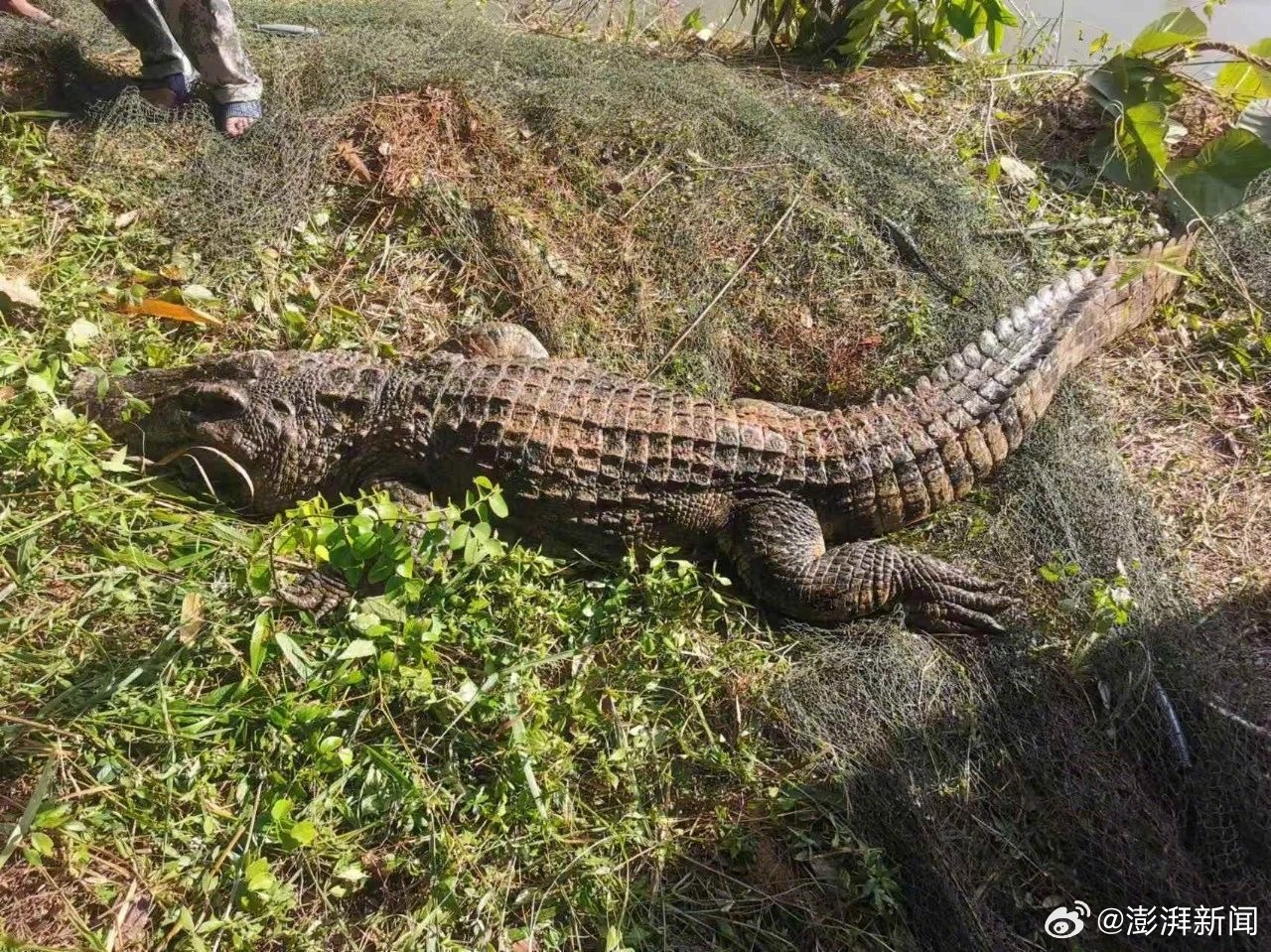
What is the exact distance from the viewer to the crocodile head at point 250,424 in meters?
3.42

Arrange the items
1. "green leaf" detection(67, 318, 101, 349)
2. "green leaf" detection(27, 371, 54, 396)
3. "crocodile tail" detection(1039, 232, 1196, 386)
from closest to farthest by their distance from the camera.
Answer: "green leaf" detection(27, 371, 54, 396) < "green leaf" detection(67, 318, 101, 349) < "crocodile tail" detection(1039, 232, 1196, 386)

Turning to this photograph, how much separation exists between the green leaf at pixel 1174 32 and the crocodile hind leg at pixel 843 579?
12.0 feet

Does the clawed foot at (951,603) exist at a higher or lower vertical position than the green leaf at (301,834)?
higher

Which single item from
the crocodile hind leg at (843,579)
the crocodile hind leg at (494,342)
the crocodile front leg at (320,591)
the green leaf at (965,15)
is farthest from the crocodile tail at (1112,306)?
the crocodile front leg at (320,591)

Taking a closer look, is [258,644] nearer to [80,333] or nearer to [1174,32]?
[80,333]

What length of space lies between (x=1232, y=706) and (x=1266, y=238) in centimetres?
301

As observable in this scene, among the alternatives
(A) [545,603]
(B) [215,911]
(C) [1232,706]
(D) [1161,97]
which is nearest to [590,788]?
(A) [545,603]

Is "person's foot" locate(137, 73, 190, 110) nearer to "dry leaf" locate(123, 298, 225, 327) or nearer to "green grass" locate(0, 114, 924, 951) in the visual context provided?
"dry leaf" locate(123, 298, 225, 327)

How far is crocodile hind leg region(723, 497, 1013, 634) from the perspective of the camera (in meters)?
3.25

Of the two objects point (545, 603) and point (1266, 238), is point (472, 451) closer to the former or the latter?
point (545, 603)

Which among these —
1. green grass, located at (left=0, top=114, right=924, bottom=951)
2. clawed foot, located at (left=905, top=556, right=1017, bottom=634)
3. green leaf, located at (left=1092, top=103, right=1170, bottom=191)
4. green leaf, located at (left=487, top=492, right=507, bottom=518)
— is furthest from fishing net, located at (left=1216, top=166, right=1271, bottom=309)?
green leaf, located at (left=487, top=492, right=507, bottom=518)

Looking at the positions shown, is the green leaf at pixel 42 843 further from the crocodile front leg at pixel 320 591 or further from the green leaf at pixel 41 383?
the green leaf at pixel 41 383

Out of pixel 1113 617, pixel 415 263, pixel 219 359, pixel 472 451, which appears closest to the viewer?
pixel 1113 617

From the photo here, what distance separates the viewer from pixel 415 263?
4328 mm
